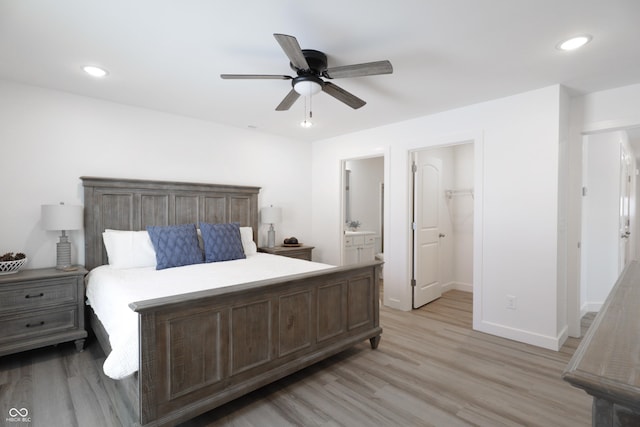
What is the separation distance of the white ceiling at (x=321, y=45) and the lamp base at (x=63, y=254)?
4.83 ft

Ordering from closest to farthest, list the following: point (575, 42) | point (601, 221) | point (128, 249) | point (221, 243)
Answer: point (575, 42) < point (128, 249) < point (221, 243) < point (601, 221)

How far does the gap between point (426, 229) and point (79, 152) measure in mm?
4112

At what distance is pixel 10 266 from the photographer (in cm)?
266

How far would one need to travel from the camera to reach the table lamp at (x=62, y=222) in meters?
2.82

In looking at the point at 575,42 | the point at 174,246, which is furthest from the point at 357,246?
the point at 575,42

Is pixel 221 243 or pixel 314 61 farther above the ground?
pixel 314 61

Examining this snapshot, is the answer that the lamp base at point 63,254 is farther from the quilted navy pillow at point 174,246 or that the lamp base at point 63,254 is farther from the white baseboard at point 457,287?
the white baseboard at point 457,287

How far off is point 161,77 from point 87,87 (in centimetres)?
86

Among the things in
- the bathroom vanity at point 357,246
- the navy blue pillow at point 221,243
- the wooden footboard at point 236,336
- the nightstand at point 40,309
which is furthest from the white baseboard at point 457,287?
the nightstand at point 40,309

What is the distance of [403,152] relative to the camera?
4039 mm

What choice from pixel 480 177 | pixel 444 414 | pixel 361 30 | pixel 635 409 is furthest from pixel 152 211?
pixel 635 409

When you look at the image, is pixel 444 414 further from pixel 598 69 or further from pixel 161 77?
pixel 161 77

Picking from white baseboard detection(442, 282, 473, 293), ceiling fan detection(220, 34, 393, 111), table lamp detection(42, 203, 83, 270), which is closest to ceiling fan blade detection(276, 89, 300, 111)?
ceiling fan detection(220, 34, 393, 111)

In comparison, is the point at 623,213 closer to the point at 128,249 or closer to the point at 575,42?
the point at 575,42
